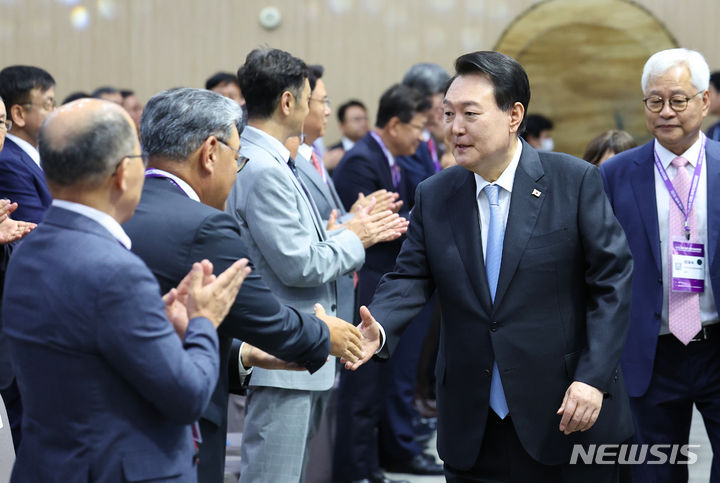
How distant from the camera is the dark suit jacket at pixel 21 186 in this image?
3455mm

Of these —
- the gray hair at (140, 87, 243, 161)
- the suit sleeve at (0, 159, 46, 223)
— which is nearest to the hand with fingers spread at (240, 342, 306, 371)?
the gray hair at (140, 87, 243, 161)

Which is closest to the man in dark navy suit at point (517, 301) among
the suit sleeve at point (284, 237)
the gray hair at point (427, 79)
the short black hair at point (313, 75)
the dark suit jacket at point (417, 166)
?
the suit sleeve at point (284, 237)

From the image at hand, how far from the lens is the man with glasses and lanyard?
9.50 feet

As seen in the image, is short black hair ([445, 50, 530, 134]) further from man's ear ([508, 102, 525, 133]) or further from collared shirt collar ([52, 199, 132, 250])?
collared shirt collar ([52, 199, 132, 250])

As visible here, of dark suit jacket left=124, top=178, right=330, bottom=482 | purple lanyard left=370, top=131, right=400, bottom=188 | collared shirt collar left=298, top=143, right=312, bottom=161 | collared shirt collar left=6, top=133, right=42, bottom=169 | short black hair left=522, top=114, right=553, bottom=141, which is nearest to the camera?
dark suit jacket left=124, top=178, right=330, bottom=482

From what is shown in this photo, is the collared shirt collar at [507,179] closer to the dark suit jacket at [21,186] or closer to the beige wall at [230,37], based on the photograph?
the dark suit jacket at [21,186]

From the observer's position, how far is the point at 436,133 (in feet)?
18.3

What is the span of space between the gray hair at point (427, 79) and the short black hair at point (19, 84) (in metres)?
2.40

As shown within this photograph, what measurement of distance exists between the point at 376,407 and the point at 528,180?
2053mm

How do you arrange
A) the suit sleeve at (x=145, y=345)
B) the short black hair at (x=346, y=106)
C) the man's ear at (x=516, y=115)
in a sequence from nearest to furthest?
the suit sleeve at (x=145, y=345)
the man's ear at (x=516, y=115)
the short black hair at (x=346, y=106)

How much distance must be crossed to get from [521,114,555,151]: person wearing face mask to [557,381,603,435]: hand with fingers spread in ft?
16.4

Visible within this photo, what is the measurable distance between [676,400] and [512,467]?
83cm

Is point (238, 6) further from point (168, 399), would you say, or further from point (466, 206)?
point (168, 399)

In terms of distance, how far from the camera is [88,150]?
164 centimetres
